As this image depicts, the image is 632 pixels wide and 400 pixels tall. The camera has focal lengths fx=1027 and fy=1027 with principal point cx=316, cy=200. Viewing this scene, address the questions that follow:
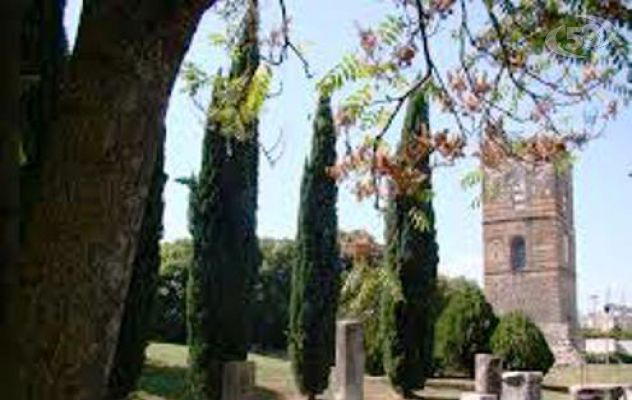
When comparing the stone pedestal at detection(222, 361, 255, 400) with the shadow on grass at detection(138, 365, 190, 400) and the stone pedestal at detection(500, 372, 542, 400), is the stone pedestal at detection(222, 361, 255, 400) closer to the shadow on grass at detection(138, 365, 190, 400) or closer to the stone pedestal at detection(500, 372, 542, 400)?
the stone pedestal at detection(500, 372, 542, 400)

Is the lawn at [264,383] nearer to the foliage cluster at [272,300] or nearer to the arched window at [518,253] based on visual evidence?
the foliage cluster at [272,300]

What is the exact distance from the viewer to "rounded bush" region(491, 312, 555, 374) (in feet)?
92.9

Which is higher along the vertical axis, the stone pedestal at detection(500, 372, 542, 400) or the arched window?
the arched window

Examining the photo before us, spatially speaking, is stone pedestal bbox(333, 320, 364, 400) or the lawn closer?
stone pedestal bbox(333, 320, 364, 400)

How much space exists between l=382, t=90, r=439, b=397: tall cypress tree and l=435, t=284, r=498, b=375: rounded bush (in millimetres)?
3628

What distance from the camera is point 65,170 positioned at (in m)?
2.45

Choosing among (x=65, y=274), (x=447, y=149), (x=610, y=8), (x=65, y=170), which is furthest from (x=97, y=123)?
(x=447, y=149)

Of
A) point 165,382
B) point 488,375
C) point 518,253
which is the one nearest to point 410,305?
point 165,382

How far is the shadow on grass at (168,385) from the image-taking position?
69.6 ft

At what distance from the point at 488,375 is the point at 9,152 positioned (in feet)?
54.0

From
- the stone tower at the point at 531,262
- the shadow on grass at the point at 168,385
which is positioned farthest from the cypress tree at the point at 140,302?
the stone tower at the point at 531,262

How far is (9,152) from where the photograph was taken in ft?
6.92

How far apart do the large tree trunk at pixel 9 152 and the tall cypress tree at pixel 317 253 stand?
22410 mm

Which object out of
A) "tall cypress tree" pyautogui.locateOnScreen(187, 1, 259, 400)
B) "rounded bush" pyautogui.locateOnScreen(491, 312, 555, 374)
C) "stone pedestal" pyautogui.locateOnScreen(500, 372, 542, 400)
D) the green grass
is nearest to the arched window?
"rounded bush" pyautogui.locateOnScreen(491, 312, 555, 374)
